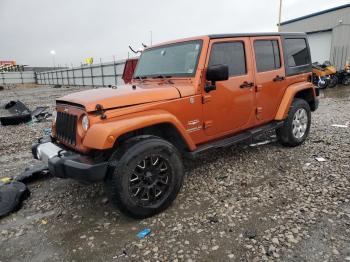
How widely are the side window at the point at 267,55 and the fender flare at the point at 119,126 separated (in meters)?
2.02

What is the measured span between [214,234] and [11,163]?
437cm

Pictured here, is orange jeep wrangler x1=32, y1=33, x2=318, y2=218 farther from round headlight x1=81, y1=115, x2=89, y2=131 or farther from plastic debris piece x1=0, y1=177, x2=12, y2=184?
plastic debris piece x1=0, y1=177, x2=12, y2=184

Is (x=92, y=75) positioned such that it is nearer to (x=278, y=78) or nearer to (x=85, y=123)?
(x=278, y=78)

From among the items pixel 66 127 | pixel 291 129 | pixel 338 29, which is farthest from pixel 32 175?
pixel 338 29

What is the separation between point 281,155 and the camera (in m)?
5.11

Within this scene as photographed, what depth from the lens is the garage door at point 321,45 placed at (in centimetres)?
1873

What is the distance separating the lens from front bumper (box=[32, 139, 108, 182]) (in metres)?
2.88

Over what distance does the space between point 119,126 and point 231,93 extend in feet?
6.10

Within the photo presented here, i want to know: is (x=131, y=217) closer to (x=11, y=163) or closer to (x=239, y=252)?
→ (x=239, y=252)

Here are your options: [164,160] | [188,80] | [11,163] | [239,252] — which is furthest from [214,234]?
[11,163]

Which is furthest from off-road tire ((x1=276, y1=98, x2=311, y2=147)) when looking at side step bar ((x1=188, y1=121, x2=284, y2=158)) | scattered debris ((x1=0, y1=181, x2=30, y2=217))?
scattered debris ((x1=0, y1=181, x2=30, y2=217))

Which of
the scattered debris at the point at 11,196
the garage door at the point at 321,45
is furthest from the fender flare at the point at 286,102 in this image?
the garage door at the point at 321,45

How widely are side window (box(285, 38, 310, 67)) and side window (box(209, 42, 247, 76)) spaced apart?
4.18 ft

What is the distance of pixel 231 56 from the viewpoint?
4.22 metres
